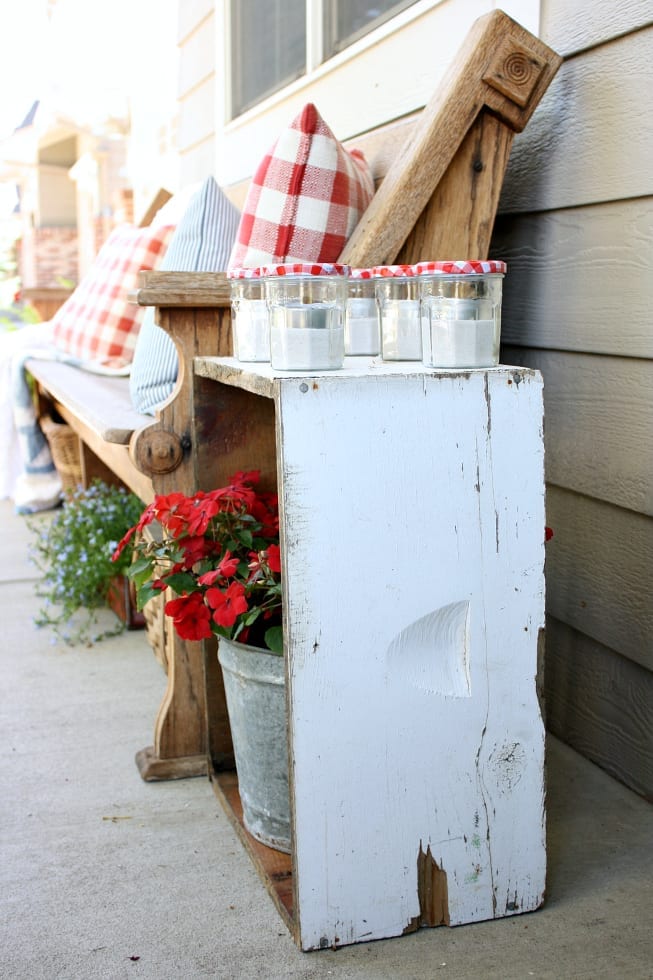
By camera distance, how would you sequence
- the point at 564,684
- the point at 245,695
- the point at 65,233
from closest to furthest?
1. the point at 245,695
2. the point at 564,684
3. the point at 65,233

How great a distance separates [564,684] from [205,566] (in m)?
0.78

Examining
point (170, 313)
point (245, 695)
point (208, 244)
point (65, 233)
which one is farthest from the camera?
point (65, 233)

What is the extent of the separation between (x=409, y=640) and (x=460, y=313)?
0.42m

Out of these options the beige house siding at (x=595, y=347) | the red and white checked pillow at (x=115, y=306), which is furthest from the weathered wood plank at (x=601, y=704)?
the red and white checked pillow at (x=115, y=306)

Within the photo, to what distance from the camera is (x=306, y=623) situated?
4.20ft

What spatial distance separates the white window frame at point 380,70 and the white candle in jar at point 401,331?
28.6 inches

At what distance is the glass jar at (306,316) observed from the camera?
1.33 metres

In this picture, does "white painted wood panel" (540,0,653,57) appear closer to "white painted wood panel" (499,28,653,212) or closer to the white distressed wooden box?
"white painted wood panel" (499,28,653,212)

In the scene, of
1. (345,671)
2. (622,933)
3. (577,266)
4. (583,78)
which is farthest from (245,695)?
(583,78)

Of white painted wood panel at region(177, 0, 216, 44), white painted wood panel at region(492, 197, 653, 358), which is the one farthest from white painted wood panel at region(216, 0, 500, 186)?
white painted wood panel at region(177, 0, 216, 44)

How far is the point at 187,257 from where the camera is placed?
220cm

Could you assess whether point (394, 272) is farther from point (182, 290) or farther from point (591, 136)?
point (591, 136)

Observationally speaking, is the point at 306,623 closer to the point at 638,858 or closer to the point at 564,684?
the point at 638,858

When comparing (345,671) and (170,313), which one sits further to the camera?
(170,313)
